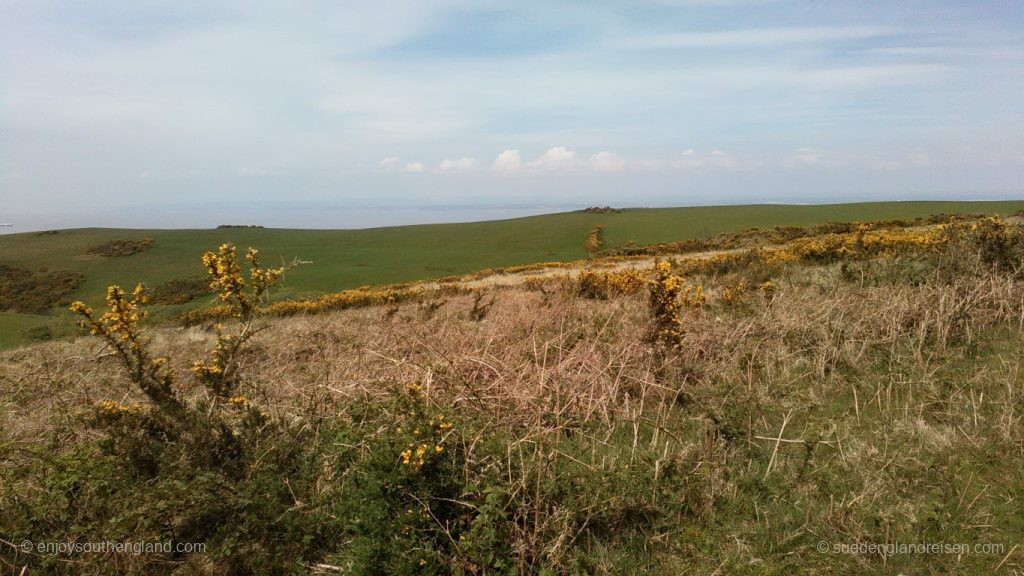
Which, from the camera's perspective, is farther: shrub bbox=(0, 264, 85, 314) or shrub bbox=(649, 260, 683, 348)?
shrub bbox=(0, 264, 85, 314)

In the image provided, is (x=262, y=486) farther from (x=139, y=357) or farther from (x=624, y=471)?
(x=624, y=471)

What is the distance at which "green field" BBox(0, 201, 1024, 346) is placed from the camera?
32.5 m

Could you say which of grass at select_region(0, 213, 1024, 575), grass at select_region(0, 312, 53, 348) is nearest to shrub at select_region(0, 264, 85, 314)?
grass at select_region(0, 312, 53, 348)

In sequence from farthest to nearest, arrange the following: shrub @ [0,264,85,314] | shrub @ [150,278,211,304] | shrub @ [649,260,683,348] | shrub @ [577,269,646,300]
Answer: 1. shrub @ [150,278,211,304]
2. shrub @ [0,264,85,314]
3. shrub @ [577,269,646,300]
4. shrub @ [649,260,683,348]

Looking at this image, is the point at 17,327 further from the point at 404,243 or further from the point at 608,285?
the point at 404,243

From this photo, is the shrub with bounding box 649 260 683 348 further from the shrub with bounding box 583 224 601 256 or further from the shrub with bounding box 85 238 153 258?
the shrub with bounding box 85 238 153 258

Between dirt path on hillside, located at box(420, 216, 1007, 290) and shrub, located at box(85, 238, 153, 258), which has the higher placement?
shrub, located at box(85, 238, 153, 258)

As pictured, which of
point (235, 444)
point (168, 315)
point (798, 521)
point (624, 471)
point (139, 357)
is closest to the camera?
point (798, 521)

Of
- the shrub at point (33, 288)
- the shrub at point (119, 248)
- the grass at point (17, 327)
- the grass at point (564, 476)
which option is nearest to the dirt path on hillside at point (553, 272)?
the grass at point (17, 327)

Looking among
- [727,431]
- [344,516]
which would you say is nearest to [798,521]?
[727,431]

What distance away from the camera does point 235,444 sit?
12.2 ft

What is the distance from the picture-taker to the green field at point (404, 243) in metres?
32.5

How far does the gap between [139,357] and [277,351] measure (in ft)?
17.2

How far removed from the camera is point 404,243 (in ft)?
159
